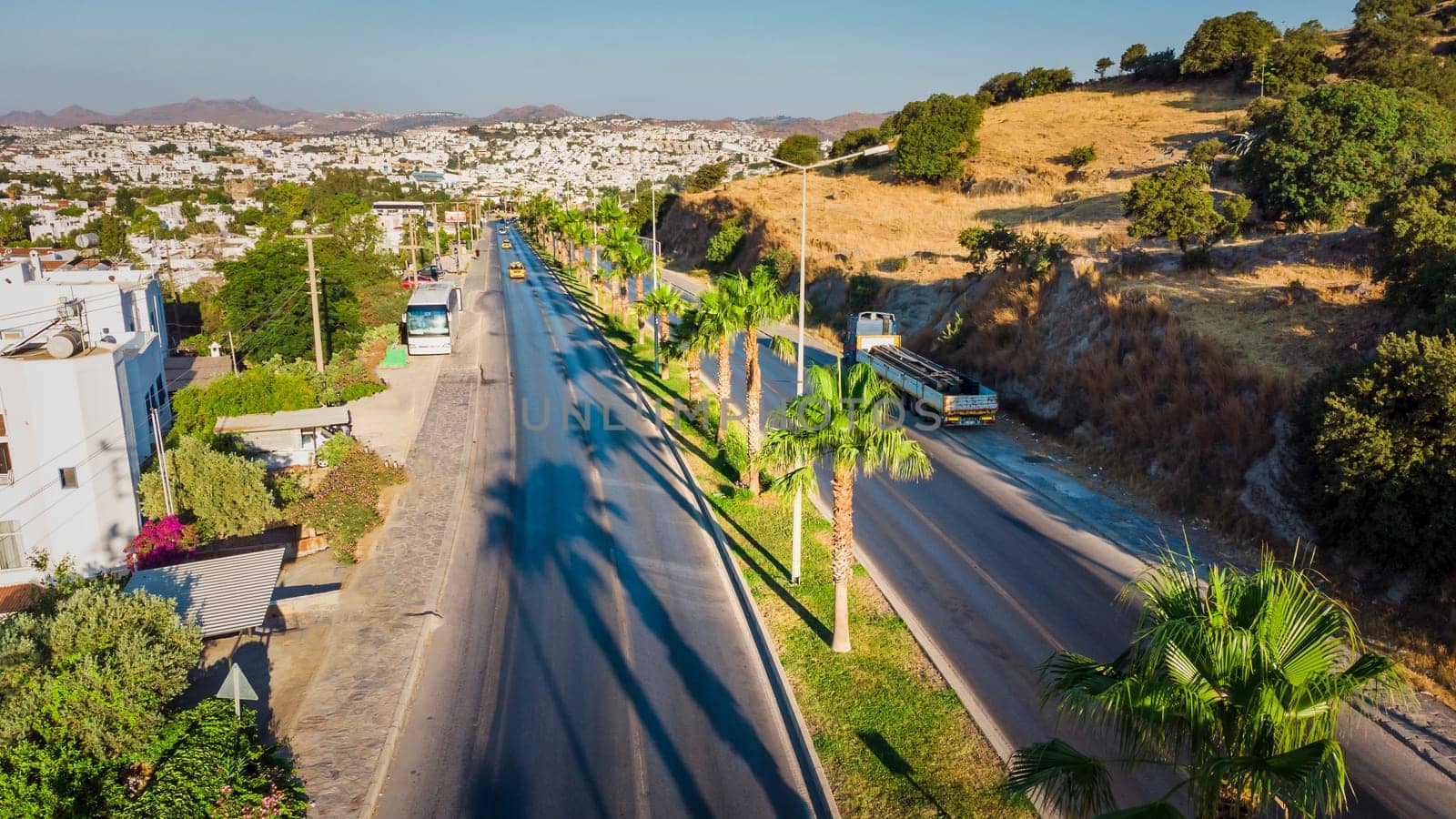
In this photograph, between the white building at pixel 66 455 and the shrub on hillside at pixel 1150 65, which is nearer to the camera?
the white building at pixel 66 455

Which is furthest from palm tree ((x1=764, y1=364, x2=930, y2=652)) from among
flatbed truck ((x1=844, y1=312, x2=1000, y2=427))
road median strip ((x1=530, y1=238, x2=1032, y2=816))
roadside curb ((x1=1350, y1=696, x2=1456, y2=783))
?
flatbed truck ((x1=844, y1=312, x2=1000, y2=427))

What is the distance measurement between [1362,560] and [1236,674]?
13.0 m

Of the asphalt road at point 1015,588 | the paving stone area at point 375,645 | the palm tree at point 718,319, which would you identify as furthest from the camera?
the palm tree at point 718,319

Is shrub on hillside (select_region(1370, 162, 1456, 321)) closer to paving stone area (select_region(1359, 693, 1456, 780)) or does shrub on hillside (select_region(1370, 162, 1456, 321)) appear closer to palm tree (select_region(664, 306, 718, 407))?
paving stone area (select_region(1359, 693, 1456, 780))

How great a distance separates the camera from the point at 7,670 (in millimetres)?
11906

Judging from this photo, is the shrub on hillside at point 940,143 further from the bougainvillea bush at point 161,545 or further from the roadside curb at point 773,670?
the bougainvillea bush at point 161,545

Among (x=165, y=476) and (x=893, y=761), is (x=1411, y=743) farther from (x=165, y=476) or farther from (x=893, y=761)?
(x=165, y=476)

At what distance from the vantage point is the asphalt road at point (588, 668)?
1211 centimetres

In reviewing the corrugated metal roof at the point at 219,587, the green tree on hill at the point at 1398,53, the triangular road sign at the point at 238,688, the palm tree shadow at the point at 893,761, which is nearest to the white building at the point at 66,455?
the corrugated metal roof at the point at 219,587

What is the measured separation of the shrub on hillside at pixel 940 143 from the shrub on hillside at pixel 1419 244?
54792 mm

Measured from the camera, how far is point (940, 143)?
79.1m

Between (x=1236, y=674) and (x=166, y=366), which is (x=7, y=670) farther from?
(x=166, y=366)

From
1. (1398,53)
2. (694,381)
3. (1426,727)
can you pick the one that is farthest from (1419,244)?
(1398,53)

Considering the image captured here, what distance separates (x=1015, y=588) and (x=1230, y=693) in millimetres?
10916
